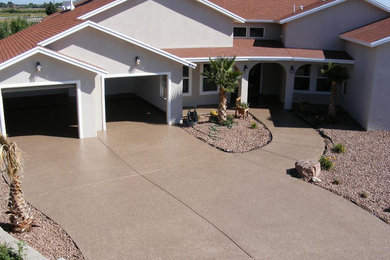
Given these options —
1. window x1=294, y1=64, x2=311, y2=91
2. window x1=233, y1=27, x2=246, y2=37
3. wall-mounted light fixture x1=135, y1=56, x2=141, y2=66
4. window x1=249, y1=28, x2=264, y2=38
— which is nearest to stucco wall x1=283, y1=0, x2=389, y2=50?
window x1=294, y1=64, x2=311, y2=91

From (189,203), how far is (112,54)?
27.4 feet

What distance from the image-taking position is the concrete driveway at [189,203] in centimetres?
959

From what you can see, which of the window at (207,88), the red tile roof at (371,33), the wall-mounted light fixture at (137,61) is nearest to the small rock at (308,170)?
the red tile roof at (371,33)

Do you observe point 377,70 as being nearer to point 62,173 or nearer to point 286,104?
point 286,104

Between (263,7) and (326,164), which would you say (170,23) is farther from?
(326,164)

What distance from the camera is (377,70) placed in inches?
703

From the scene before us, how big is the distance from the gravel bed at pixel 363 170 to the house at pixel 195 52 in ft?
5.16

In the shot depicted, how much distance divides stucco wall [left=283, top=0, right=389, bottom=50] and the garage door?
12.0m

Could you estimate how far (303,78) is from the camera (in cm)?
2355

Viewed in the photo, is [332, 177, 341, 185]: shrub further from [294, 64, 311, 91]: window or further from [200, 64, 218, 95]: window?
[294, 64, 311, 91]: window

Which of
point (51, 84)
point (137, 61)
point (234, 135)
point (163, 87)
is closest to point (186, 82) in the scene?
point (163, 87)

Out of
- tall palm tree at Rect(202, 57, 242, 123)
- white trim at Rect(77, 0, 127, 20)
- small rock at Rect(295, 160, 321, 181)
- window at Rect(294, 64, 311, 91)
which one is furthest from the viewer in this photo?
window at Rect(294, 64, 311, 91)

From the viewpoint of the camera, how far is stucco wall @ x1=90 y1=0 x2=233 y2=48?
1942 centimetres

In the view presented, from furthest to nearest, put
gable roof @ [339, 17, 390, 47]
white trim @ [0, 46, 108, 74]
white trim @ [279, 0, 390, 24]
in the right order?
white trim @ [279, 0, 390, 24]
gable roof @ [339, 17, 390, 47]
white trim @ [0, 46, 108, 74]
